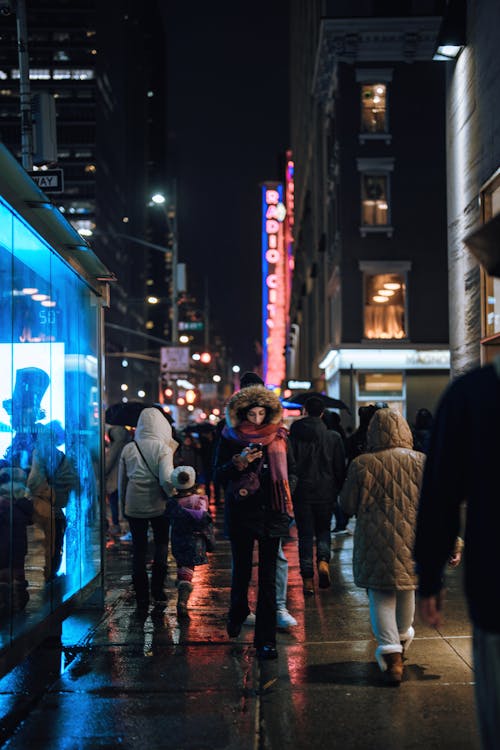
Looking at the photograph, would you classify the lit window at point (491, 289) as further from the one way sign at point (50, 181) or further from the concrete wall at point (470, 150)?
the one way sign at point (50, 181)

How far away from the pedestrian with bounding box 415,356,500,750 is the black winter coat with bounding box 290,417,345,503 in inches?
264

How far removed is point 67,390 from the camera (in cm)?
783

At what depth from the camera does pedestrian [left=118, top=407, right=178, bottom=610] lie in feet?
29.1

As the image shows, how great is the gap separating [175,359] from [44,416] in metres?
27.2

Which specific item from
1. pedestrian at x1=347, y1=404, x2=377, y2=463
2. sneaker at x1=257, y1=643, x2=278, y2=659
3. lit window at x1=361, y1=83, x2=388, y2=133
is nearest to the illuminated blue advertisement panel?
sneaker at x1=257, y1=643, x2=278, y2=659

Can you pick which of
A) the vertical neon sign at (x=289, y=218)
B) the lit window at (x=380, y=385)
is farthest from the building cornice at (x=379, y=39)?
the vertical neon sign at (x=289, y=218)

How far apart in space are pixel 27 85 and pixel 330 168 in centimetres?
2063

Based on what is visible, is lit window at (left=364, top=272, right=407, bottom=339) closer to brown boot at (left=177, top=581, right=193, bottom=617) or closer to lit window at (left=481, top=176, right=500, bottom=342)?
lit window at (left=481, top=176, right=500, bottom=342)

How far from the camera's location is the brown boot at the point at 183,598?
8.42 meters

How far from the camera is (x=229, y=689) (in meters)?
6.00

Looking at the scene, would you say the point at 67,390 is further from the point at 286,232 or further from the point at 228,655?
the point at 286,232

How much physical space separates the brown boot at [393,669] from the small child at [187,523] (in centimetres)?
292

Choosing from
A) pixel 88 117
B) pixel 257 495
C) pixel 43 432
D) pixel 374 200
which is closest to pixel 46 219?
pixel 43 432

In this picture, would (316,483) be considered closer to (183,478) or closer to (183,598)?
(183,478)
